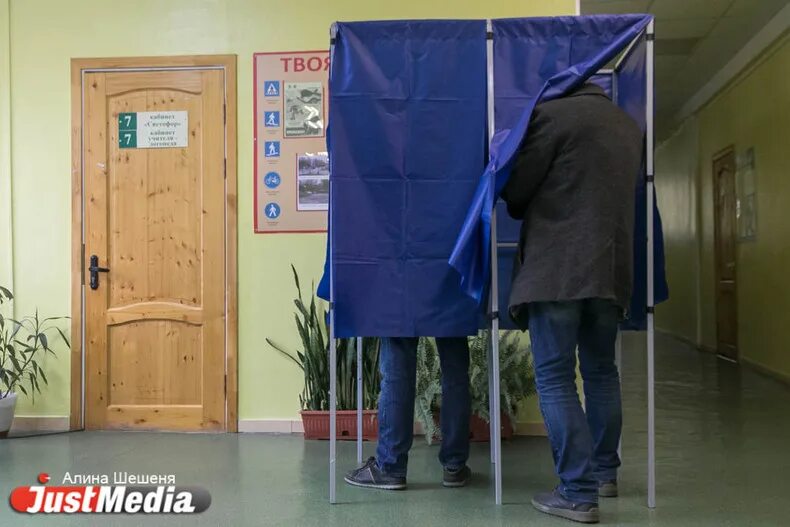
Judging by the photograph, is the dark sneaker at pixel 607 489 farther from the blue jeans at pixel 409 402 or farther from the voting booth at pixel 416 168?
the blue jeans at pixel 409 402

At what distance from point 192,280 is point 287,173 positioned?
0.87 meters

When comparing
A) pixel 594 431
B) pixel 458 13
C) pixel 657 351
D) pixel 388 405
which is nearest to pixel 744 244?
pixel 657 351

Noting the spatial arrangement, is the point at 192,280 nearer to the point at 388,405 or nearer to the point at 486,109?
the point at 388,405

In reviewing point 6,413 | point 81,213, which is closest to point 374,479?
point 6,413

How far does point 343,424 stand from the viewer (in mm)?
3727

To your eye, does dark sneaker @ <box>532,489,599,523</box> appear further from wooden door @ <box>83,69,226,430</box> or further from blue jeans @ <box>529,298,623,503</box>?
wooden door @ <box>83,69,226,430</box>

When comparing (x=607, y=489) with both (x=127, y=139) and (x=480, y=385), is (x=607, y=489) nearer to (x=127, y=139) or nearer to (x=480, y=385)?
(x=480, y=385)

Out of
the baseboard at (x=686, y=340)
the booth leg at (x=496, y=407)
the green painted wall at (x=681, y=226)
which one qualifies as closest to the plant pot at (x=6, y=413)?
the booth leg at (x=496, y=407)

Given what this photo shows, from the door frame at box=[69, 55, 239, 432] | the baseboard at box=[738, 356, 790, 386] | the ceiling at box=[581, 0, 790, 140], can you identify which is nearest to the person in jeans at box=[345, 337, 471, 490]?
the door frame at box=[69, 55, 239, 432]

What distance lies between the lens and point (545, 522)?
2420 millimetres

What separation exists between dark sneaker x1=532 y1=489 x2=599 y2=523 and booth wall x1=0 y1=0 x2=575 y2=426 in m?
1.38

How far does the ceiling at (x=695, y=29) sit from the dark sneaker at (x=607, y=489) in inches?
173

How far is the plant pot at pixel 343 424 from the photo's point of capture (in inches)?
146

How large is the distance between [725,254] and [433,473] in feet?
19.0
